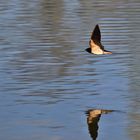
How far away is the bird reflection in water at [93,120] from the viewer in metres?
9.05

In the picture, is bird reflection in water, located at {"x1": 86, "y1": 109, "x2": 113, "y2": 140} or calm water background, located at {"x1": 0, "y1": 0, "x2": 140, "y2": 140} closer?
bird reflection in water, located at {"x1": 86, "y1": 109, "x2": 113, "y2": 140}

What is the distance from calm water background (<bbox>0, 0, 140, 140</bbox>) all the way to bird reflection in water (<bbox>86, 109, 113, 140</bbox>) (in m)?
0.06

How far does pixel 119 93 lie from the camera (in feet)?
35.7

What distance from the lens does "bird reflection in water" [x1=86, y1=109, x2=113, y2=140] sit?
29.7 ft

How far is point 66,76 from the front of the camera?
484 inches

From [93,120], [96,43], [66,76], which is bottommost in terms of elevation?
[66,76]

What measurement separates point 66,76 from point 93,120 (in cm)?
276

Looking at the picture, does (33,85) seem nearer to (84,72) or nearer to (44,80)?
(44,80)

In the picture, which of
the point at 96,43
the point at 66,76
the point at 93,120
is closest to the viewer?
the point at 93,120

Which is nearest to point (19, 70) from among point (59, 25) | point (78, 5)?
point (59, 25)

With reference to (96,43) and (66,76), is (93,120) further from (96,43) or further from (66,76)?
(66,76)

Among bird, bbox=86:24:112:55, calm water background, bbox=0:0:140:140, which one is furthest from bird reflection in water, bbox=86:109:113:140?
bird, bbox=86:24:112:55

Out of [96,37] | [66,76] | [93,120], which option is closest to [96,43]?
[96,37]

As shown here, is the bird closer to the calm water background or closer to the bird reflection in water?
the calm water background
